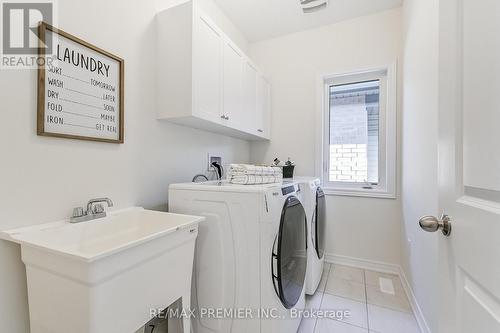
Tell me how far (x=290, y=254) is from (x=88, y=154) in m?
1.29

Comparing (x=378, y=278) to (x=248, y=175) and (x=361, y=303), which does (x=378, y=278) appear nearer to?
(x=361, y=303)

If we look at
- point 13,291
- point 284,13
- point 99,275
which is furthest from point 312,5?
point 13,291

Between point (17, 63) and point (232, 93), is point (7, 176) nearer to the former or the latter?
point (17, 63)

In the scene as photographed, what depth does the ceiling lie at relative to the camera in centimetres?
231

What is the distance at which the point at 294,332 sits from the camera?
59.0 inches

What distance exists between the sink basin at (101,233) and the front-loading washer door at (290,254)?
0.48m

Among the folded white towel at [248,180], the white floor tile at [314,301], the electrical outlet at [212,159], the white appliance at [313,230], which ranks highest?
the electrical outlet at [212,159]

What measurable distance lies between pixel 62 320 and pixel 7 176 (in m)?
0.61

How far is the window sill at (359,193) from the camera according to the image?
2.45 meters

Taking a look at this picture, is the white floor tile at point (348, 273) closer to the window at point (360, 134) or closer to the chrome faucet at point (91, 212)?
the window at point (360, 134)

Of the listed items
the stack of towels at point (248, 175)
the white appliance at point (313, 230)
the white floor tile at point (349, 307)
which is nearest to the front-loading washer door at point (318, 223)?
the white appliance at point (313, 230)

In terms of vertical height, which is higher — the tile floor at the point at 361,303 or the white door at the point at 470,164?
the white door at the point at 470,164

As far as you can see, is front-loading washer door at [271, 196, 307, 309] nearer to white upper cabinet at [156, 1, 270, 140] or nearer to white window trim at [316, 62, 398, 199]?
white upper cabinet at [156, 1, 270, 140]

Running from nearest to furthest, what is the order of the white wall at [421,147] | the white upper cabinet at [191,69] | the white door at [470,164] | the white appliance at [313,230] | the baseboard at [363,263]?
the white door at [470,164] → the white wall at [421,147] → the white upper cabinet at [191,69] → the white appliance at [313,230] → the baseboard at [363,263]
